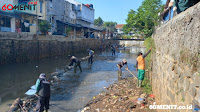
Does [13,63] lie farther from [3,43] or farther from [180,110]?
[180,110]

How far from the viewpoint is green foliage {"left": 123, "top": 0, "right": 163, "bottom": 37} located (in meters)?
15.6

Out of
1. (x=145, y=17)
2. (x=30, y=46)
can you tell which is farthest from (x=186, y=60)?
(x=30, y=46)

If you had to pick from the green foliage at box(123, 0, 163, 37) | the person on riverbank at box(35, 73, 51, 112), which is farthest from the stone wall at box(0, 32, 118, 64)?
the person on riverbank at box(35, 73, 51, 112)

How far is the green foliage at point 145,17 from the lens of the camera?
15.6 metres

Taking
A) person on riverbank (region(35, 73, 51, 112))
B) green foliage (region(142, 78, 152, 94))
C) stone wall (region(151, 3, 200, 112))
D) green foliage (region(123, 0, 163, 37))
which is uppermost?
green foliage (region(123, 0, 163, 37))

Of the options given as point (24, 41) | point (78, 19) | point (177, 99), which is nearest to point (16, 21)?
point (24, 41)

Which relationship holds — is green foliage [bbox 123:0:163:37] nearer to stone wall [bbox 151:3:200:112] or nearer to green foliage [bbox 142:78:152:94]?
green foliage [bbox 142:78:152:94]

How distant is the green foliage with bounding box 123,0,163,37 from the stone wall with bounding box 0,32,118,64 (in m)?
12.8

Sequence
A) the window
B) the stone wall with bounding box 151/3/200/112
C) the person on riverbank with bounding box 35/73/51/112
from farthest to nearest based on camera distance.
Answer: the window
the person on riverbank with bounding box 35/73/51/112
the stone wall with bounding box 151/3/200/112

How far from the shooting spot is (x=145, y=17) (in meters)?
15.6

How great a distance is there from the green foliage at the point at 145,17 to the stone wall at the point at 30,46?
505 inches

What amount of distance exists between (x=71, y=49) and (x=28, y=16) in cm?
1011

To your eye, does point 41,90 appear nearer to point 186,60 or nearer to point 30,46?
point 186,60

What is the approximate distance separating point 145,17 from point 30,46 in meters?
14.8
